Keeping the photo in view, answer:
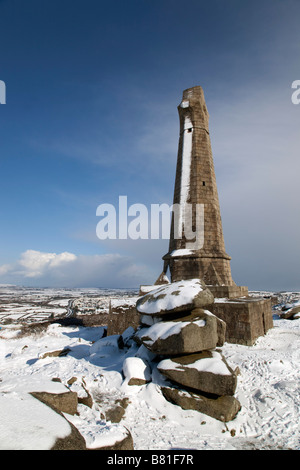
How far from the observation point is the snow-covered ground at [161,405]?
3995mm

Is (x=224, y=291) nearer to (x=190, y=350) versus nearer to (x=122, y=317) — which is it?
(x=122, y=317)

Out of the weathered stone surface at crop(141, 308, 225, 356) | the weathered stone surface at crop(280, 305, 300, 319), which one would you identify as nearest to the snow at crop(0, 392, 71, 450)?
the weathered stone surface at crop(141, 308, 225, 356)

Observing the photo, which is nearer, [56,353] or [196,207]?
[56,353]

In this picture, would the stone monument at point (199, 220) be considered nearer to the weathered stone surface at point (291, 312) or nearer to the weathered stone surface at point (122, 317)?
the weathered stone surface at point (122, 317)

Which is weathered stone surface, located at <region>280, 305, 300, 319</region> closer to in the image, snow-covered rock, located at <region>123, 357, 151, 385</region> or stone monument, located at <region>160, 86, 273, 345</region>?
stone monument, located at <region>160, 86, 273, 345</region>

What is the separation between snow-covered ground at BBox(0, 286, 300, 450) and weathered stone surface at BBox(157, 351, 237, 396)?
44 cm

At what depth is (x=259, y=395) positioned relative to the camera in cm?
558

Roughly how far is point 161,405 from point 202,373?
38.7 inches

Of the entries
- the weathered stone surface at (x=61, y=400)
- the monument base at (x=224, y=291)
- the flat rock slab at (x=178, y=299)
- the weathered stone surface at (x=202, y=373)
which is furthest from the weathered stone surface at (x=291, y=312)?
the weathered stone surface at (x=61, y=400)

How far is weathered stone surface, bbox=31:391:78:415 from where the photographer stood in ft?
14.5

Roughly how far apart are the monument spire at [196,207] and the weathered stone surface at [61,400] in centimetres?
655

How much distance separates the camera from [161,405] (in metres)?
5.17

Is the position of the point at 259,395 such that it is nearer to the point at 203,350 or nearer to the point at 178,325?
the point at 203,350

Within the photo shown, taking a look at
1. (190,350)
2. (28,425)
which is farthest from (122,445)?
(190,350)
